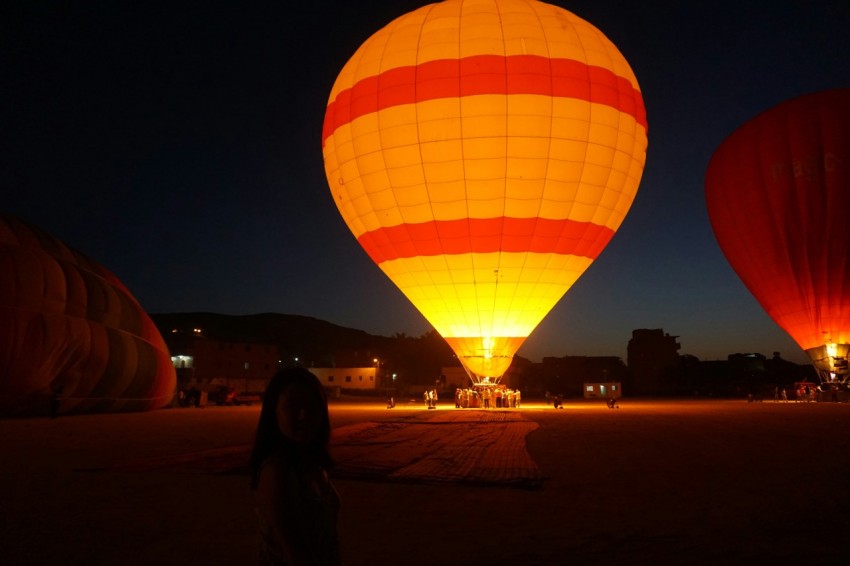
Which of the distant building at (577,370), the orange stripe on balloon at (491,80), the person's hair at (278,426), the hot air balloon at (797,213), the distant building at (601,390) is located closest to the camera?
the person's hair at (278,426)

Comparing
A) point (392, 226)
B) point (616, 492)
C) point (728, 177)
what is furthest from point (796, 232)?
point (616, 492)

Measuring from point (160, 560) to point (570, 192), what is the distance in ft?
46.7

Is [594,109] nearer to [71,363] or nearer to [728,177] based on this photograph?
[728,177]

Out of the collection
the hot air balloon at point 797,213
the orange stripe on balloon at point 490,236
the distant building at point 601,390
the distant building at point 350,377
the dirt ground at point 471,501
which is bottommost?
the dirt ground at point 471,501

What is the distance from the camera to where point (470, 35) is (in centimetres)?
1588

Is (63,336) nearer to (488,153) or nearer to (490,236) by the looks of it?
→ (490,236)

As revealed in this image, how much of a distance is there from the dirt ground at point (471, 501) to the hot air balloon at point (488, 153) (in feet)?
24.5

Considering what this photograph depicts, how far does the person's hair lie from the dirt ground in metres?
2.07

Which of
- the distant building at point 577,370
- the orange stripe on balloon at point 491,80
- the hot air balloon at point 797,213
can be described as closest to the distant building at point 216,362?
the distant building at point 577,370

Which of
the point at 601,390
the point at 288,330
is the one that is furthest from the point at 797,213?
the point at 288,330

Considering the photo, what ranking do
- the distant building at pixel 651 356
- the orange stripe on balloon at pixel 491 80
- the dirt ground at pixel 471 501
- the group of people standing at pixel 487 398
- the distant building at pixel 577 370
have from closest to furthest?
the dirt ground at pixel 471 501 → the orange stripe on balloon at pixel 491 80 → the group of people standing at pixel 487 398 → the distant building at pixel 651 356 → the distant building at pixel 577 370

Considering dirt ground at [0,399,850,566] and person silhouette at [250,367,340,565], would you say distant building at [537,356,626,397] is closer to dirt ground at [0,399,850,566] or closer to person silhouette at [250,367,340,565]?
dirt ground at [0,399,850,566]

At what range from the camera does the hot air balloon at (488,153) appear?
1570cm

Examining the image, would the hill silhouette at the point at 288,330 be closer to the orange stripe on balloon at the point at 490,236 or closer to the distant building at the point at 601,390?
the distant building at the point at 601,390
